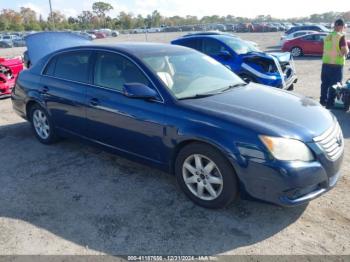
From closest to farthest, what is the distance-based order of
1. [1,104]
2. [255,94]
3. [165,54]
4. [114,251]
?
[114,251] → [255,94] → [165,54] → [1,104]

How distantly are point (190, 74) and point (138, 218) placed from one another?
70.3 inches

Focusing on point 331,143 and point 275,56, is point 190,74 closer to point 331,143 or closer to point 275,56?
point 331,143

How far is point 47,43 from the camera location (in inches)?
320

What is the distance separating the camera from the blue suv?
8594mm

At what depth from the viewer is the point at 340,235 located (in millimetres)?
3180

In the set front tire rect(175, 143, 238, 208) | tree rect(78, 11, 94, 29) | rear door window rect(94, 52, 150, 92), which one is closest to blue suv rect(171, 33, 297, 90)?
rear door window rect(94, 52, 150, 92)

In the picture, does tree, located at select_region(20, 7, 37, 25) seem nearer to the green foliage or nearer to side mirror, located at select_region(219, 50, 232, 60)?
the green foliage

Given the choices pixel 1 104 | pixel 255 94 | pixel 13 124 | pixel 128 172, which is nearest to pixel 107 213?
pixel 128 172

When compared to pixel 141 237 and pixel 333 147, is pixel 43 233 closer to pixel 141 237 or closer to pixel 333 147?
pixel 141 237

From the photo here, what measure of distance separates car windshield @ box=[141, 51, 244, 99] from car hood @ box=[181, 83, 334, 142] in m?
0.18

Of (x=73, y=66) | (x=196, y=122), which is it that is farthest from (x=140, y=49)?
(x=196, y=122)

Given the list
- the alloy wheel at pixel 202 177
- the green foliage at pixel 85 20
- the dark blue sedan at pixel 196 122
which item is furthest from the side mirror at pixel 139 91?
the green foliage at pixel 85 20

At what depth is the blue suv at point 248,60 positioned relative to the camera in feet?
28.2

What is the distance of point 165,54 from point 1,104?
5935 mm
